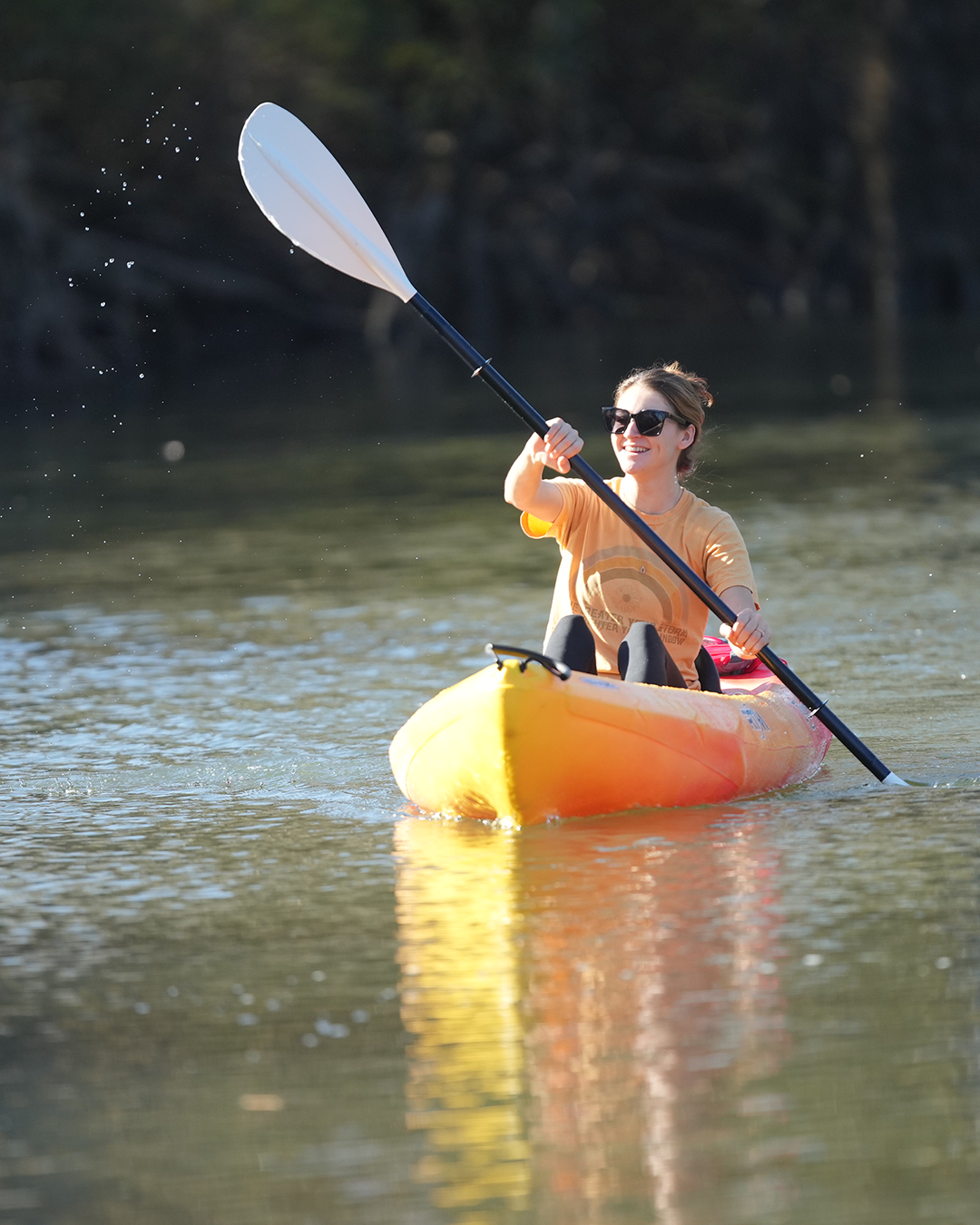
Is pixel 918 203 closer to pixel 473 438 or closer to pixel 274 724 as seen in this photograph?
pixel 473 438

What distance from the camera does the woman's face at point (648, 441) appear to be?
5.17 meters

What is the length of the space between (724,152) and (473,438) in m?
22.9

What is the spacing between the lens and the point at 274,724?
20.4ft

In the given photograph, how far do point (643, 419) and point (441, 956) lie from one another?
166 cm

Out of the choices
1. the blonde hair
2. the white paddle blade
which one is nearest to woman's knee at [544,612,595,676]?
the blonde hair

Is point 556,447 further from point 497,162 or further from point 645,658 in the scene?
point 497,162

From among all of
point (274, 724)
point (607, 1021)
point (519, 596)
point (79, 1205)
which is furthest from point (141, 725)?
point (79, 1205)

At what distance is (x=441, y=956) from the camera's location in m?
3.93

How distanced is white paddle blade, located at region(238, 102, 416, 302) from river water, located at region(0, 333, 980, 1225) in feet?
4.28

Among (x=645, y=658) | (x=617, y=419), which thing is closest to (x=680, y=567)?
(x=645, y=658)

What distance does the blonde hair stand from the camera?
5.18m

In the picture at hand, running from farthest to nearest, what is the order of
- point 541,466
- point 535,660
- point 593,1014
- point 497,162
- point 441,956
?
1. point 497,162
2. point 541,466
3. point 535,660
4. point 441,956
5. point 593,1014

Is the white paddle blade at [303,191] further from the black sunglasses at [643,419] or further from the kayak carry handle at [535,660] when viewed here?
the kayak carry handle at [535,660]

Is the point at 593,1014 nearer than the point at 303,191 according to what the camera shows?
Yes
